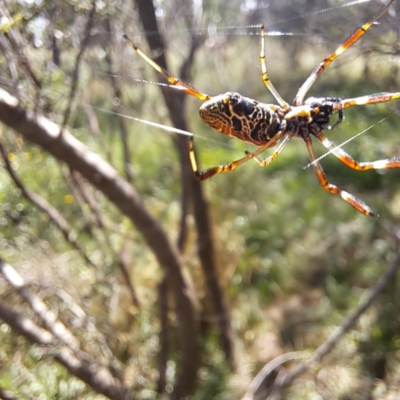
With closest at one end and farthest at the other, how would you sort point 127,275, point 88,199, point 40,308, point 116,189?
1. point 116,189
2. point 40,308
3. point 88,199
4. point 127,275

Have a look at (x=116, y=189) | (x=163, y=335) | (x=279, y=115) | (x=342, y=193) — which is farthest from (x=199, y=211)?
(x=279, y=115)

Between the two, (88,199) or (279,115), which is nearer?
(279,115)

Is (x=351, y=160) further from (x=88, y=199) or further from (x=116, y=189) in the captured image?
(x=88, y=199)

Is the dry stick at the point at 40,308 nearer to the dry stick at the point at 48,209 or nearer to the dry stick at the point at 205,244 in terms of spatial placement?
the dry stick at the point at 48,209

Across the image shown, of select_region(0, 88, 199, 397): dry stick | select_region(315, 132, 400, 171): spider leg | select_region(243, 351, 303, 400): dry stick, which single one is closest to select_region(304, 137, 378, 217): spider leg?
select_region(315, 132, 400, 171): spider leg

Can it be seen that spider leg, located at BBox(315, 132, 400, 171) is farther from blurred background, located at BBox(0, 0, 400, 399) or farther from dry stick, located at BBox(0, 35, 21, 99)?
dry stick, located at BBox(0, 35, 21, 99)

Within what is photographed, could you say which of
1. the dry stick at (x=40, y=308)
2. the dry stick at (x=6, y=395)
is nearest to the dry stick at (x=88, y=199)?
the dry stick at (x=40, y=308)
